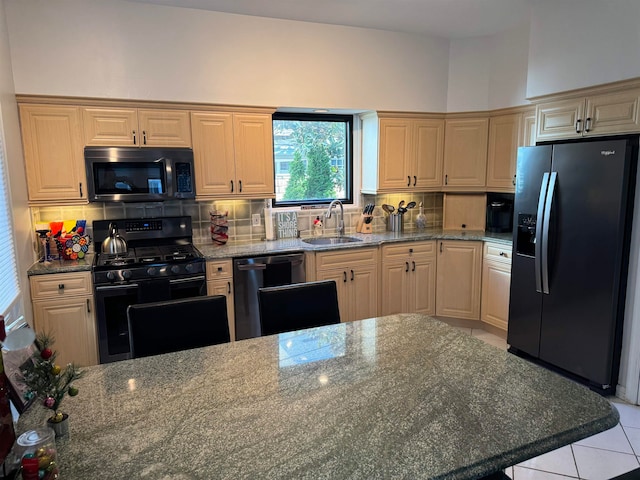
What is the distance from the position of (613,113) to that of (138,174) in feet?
11.2

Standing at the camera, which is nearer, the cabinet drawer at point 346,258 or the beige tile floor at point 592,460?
the beige tile floor at point 592,460

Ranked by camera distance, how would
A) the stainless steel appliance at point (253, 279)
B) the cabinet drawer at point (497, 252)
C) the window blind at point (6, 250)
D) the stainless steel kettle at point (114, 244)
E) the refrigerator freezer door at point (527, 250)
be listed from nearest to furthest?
the window blind at point (6, 250) → the refrigerator freezer door at point (527, 250) → the stainless steel kettle at point (114, 244) → the stainless steel appliance at point (253, 279) → the cabinet drawer at point (497, 252)

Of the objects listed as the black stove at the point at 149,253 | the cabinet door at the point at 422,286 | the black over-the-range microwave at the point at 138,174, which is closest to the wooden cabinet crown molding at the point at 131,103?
the black over-the-range microwave at the point at 138,174

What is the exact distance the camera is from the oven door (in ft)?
10.1

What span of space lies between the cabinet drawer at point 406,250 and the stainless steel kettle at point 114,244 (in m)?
2.23

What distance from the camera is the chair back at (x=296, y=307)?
202cm

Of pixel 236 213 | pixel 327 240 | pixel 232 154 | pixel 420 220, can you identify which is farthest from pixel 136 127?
pixel 420 220

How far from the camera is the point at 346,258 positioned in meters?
3.80

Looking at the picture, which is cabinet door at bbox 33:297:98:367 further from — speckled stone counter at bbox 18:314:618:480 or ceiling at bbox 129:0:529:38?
ceiling at bbox 129:0:529:38

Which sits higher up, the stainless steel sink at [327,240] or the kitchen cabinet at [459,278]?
the stainless steel sink at [327,240]

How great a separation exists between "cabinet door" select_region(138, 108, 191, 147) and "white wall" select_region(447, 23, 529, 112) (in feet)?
8.41

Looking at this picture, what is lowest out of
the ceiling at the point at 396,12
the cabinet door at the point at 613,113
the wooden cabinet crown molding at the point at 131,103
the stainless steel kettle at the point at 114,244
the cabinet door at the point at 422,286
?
the cabinet door at the point at 422,286

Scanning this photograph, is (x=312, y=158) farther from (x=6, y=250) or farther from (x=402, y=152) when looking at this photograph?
(x=6, y=250)

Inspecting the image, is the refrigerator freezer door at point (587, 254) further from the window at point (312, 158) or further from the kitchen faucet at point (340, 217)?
the window at point (312, 158)
